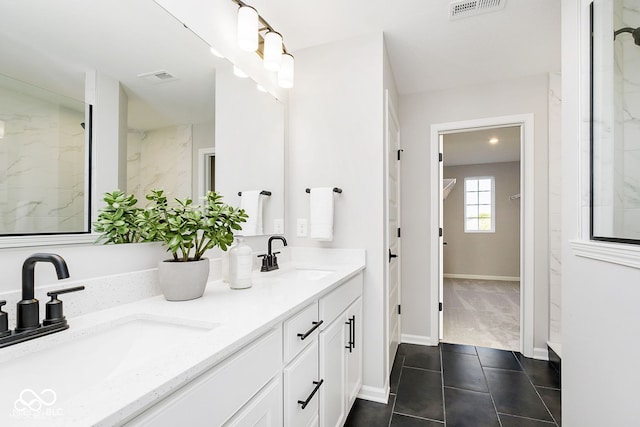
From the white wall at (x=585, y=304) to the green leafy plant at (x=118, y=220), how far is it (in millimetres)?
1683

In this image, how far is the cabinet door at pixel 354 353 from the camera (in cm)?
169

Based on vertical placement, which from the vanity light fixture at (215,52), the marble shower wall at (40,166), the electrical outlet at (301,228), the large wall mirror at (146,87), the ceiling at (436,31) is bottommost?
the electrical outlet at (301,228)

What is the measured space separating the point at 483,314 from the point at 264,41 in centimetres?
378

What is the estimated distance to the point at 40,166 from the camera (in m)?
0.84

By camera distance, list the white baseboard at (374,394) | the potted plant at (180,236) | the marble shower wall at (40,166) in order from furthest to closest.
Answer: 1. the white baseboard at (374,394)
2. the potted plant at (180,236)
3. the marble shower wall at (40,166)

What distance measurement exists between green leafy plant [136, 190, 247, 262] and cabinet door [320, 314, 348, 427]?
62 cm

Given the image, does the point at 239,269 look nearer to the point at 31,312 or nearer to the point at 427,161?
the point at 31,312

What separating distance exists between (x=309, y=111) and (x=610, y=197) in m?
1.70

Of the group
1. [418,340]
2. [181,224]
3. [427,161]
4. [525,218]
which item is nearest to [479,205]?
[525,218]

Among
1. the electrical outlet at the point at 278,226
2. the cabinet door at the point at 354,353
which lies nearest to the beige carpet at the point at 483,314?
the cabinet door at the point at 354,353

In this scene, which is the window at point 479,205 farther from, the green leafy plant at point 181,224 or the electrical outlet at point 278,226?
the green leafy plant at point 181,224

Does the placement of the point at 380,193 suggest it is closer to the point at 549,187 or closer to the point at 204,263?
the point at 204,263

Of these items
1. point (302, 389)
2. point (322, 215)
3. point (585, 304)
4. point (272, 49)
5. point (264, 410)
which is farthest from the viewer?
point (322, 215)

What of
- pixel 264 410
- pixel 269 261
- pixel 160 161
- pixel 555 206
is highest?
pixel 160 161
